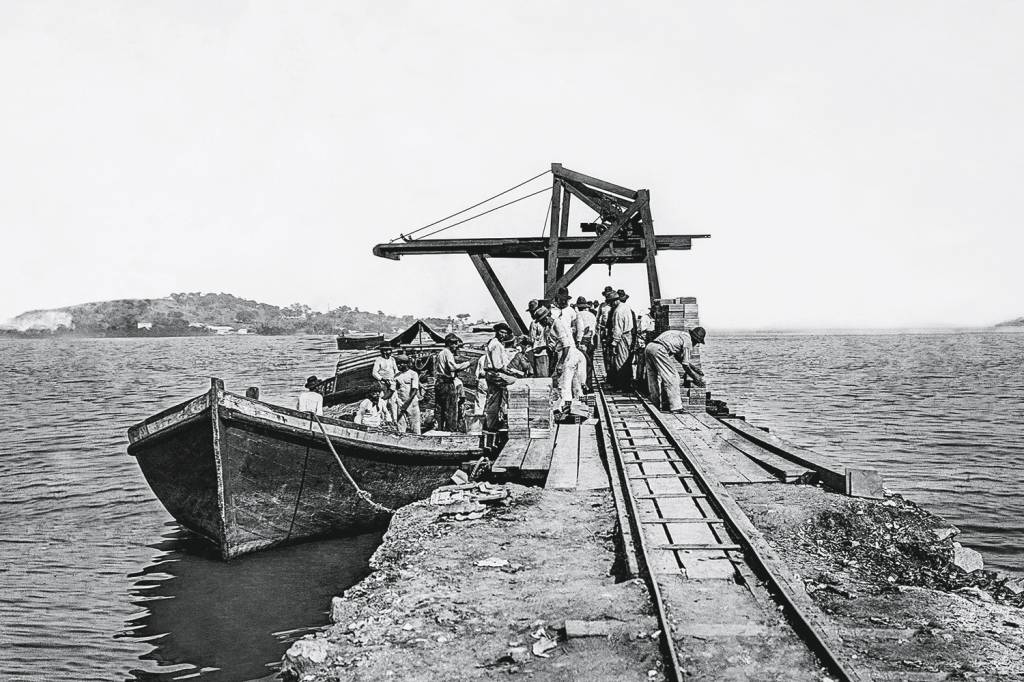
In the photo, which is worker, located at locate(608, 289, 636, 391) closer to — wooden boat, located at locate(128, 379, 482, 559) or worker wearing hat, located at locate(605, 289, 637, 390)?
worker wearing hat, located at locate(605, 289, 637, 390)

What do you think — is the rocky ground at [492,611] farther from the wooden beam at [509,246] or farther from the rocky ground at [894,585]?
the wooden beam at [509,246]

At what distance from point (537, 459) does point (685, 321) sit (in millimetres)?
6235

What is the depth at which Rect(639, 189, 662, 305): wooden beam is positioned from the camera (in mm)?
14531

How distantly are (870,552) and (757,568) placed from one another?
4.43 feet

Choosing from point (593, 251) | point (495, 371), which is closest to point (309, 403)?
point (495, 371)

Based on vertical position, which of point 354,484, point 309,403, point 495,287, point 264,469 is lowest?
point 354,484

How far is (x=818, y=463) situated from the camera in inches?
308

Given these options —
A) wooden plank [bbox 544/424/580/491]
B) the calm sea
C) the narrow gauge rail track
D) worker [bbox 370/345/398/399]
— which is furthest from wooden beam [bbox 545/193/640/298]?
the calm sea

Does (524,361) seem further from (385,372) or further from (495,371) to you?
(385,372)

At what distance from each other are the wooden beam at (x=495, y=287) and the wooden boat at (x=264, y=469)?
4.51 m

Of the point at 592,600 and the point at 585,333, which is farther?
the point at 585,333

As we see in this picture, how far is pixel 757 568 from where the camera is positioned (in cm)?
500

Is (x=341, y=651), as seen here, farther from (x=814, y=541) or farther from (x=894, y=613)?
(x=814, y=541)

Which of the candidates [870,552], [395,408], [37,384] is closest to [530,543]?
[870,552]
